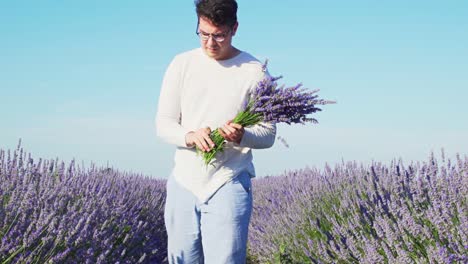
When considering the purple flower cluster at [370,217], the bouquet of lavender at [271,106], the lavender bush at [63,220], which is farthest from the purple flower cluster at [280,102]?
the lavender bush at [63,220]

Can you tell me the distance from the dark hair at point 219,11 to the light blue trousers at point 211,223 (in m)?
0.68

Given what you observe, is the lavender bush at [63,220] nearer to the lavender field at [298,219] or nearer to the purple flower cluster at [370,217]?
the lavender field at [298,219]

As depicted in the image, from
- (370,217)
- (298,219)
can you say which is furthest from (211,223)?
(298,219)

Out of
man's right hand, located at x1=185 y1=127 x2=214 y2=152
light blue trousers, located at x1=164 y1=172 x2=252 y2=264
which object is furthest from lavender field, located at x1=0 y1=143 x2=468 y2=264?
man's right hand, located at x1=185 y1=127 x2=214 y2=152

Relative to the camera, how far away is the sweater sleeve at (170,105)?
261 centimetres

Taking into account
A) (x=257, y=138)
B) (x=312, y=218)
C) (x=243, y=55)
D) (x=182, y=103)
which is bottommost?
(x=312, y=218)

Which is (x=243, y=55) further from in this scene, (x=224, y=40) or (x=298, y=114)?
(x=298, y=114)

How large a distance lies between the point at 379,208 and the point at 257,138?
1.19m

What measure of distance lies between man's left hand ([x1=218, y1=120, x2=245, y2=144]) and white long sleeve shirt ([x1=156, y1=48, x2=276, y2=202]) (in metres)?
0.11

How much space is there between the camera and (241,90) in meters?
2.62

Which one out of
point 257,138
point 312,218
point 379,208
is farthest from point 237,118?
point 312,218

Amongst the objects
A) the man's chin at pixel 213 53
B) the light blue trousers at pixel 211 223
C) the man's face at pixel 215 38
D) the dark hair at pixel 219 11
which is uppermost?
the dark hair at pixel 219 11

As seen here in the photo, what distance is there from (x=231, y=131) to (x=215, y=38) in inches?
17.8

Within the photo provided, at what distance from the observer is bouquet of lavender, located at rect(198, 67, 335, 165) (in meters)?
2.53
